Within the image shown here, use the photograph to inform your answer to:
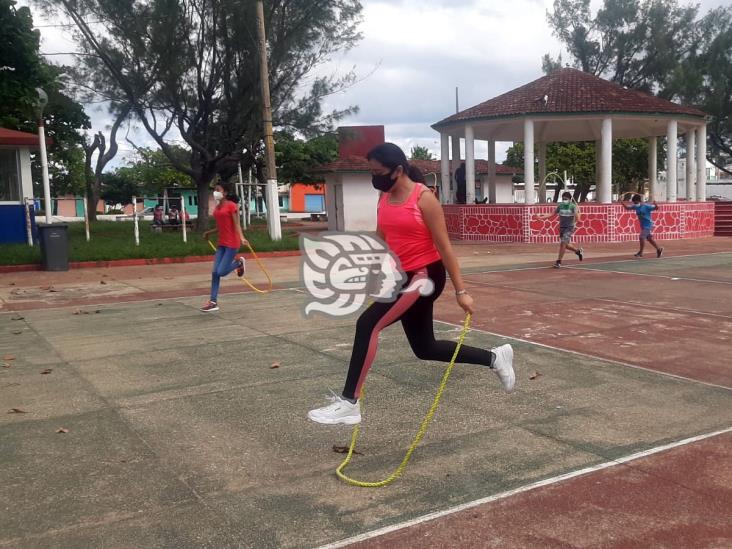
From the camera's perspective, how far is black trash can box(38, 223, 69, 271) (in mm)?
16812

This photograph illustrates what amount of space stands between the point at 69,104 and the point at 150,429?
1031 inches

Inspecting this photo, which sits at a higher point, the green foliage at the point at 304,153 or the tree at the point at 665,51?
the tree at the point at 665,51

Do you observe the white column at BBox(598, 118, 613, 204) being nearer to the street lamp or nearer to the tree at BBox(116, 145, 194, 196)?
the street lamp

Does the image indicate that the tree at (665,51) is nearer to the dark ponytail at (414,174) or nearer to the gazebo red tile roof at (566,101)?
the gazebo red tile roof at (566,101)

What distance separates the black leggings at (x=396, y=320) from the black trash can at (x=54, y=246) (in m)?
14.1

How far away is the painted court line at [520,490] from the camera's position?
337 centimetres

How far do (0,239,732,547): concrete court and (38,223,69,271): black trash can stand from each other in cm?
954

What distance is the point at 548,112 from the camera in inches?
931

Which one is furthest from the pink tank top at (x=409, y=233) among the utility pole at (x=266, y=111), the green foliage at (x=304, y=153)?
the green foliage at (x=304, y=153)

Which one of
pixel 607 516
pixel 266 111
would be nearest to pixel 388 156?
pixel 607 516

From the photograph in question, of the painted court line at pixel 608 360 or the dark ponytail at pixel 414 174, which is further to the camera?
the painted court line at pixel 608 360

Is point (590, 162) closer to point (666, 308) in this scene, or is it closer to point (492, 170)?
point (492, 170)

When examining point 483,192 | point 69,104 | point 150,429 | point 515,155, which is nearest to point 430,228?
point 150,429

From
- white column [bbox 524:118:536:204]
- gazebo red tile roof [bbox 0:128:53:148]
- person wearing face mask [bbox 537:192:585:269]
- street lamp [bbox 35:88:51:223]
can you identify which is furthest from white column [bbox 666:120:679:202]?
gazebo red tile roof [bbox 0:128:53:148]
